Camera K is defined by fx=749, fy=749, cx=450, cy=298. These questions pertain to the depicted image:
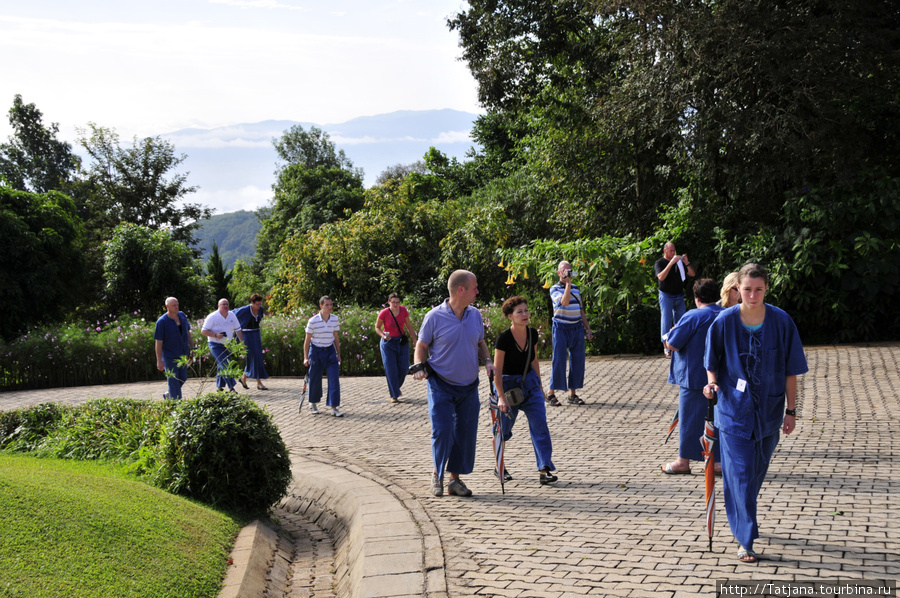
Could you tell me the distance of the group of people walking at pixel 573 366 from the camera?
185 inches

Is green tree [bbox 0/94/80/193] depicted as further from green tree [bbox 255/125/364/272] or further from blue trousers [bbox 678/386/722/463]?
blue trousers [bbox 678/386/722/463]

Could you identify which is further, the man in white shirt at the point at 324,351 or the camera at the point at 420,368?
the man in white shirt at the point at 324,351

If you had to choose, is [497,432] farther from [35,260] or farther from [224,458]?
[35,260]

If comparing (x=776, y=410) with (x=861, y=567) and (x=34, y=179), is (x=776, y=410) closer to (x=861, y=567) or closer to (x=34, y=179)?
(x=861, y=567)

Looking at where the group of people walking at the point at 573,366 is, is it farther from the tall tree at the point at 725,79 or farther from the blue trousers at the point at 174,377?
the tall tree at the point at 725,79

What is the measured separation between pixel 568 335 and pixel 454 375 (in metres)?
4.49

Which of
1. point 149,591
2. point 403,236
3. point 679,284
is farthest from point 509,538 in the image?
point 403,236

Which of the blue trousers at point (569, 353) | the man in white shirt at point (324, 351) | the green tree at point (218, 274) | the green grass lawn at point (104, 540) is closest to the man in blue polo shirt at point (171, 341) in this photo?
the man in white shirt at point (324, 351)

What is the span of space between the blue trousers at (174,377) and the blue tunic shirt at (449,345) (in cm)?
582

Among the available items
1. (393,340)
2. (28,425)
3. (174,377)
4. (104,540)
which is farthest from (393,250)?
(104,540)

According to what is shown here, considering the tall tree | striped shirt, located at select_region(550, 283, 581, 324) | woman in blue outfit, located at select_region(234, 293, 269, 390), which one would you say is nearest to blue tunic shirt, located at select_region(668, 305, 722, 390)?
striped shirt, located at select_region(550, 283, 581, 324)

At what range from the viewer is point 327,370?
1152 cm

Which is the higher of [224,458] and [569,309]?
[569,309]

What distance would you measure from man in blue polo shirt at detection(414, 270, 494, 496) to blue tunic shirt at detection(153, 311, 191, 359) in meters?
6.17
